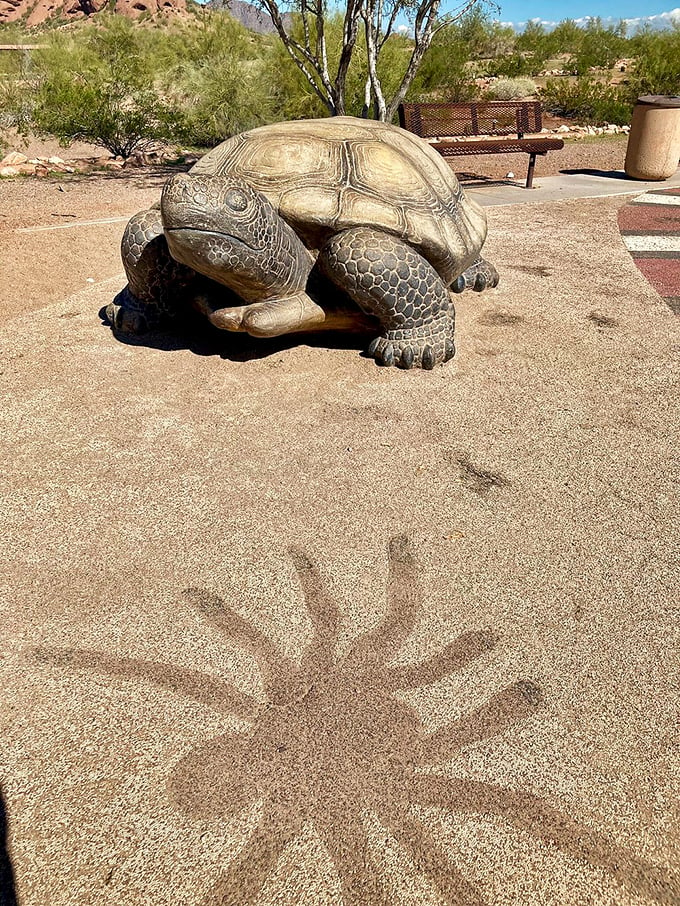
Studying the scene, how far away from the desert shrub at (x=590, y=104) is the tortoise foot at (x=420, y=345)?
52.8 ft

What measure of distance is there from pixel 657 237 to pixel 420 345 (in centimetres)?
454

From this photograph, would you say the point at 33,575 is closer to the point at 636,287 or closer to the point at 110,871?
the point at 110,871

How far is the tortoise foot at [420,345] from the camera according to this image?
12.5ft

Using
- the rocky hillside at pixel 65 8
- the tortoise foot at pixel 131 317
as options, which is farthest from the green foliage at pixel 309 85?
the rocky hillside at pixel 65 8

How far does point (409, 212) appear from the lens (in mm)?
3672

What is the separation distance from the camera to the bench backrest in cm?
947

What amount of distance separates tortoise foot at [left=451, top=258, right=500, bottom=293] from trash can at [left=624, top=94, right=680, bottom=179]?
6.01m

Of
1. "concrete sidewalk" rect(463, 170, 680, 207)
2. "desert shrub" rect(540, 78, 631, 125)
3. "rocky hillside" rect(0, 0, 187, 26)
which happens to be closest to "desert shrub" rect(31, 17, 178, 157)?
"concrete sidewalk" rect(463, 170, 680, 207)

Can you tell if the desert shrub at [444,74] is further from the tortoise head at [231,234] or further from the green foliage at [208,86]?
the tortoise head at [231,234]

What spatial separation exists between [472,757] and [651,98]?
413 inches

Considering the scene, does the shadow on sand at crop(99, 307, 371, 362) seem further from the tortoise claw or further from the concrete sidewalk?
the concrete sidewalk

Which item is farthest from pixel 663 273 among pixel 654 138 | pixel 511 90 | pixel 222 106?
pixel 511 90

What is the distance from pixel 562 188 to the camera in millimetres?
9250

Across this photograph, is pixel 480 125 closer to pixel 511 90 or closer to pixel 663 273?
pixel 663 273
